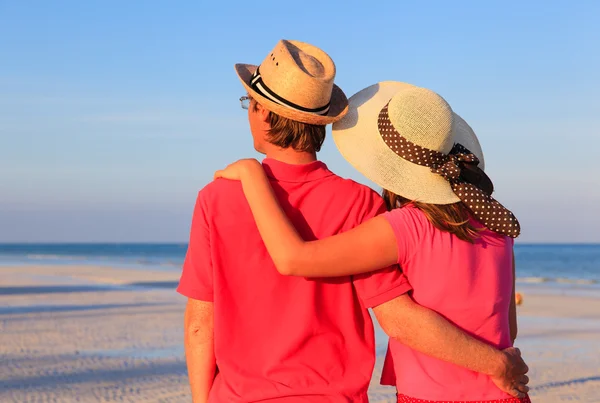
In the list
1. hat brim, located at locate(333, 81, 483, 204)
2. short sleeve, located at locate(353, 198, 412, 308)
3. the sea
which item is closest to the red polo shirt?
short sleeve, located at locate(353, 198, 412, 308)

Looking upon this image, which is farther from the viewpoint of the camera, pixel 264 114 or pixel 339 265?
pixel 264 114

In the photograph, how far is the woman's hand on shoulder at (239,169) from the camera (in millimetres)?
2898

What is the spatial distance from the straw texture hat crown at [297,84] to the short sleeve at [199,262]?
1.32ft

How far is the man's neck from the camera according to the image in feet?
9.73

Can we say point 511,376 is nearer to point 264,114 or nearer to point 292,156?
point 292,156

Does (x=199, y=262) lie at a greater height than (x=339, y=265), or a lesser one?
lesser

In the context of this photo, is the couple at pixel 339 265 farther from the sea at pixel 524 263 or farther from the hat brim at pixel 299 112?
the sea at pixel 524 263

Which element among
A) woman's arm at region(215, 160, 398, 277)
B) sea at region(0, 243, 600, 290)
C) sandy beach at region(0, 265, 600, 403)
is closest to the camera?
woman's arm at region(215, 160, 398, 277)

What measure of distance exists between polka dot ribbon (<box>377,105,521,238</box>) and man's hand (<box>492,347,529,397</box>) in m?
0.40

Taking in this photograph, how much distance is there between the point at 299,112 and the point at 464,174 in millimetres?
617

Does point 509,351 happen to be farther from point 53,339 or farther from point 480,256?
point 53,339

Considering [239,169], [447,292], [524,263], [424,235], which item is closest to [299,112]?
[239,169]

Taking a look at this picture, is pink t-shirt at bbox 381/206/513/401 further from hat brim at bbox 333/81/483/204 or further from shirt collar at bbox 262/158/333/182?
shirt collar at bbox 262/158/333/182

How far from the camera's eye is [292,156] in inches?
117
